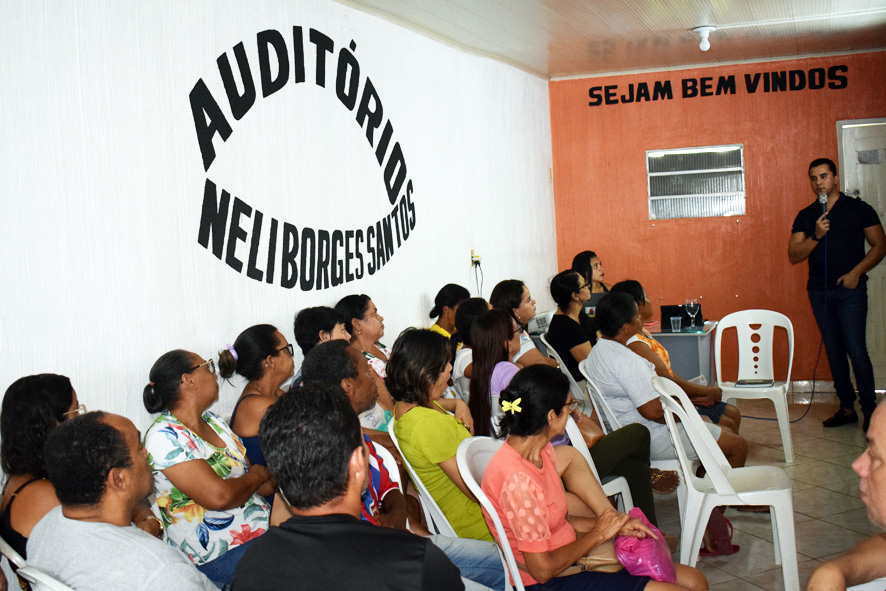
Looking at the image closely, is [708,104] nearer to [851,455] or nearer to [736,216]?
[736,216]

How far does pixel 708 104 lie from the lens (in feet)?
25.8

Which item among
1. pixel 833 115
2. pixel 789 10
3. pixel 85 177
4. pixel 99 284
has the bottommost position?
pixel 99 284

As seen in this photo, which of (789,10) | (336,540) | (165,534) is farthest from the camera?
(789,10)

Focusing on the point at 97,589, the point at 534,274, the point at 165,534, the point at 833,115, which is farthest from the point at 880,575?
the point at 833,115

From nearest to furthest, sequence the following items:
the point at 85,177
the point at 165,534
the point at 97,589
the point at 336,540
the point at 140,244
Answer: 1. the point at 336,540
2. the point at 97,589
3. the point at 165,534
4. the point at 85,177
5. the point at 140,244

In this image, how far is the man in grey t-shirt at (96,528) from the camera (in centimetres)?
191

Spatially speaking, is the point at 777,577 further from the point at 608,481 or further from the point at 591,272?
the point at 591,272

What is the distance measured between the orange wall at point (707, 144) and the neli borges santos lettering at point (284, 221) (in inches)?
121

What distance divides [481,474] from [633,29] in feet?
15.1

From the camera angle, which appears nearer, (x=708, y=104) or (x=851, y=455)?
(x=851, y=455)

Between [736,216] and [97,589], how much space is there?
706 centimetres

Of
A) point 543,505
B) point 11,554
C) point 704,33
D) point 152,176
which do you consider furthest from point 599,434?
point 704,33

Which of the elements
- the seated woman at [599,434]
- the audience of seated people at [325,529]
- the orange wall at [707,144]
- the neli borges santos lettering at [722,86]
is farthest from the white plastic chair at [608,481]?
the neli borges santos lettering at [722,86]

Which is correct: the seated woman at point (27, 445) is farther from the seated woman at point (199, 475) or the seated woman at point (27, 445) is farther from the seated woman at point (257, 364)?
the seated woman at point (257, 364)
